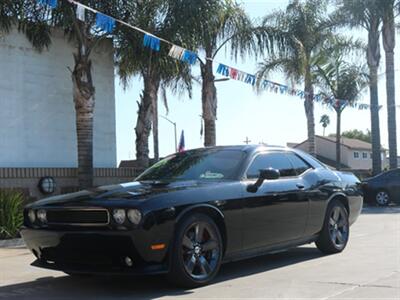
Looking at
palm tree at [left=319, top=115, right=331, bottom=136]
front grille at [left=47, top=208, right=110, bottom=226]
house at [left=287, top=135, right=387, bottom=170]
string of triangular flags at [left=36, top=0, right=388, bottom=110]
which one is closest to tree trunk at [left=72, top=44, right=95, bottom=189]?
string of triangular flags at [left=36, top=0, right=388, bottom=110]

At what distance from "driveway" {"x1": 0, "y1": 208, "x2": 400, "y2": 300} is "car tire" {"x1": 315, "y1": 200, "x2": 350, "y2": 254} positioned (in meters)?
0.14

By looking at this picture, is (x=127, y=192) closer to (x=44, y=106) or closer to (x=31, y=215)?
(x=31, y=215)

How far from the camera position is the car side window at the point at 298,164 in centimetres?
816

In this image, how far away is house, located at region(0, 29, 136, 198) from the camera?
13.9 m

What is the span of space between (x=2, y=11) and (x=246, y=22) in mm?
7495

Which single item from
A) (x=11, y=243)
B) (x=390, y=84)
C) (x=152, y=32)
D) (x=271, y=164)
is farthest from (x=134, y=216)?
(x=390, y=84)

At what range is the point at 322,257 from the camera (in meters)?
8.20

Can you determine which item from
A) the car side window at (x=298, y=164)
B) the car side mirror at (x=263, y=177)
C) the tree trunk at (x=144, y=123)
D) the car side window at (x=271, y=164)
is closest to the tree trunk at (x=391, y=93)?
the tree trunk at (x=144, y=123)

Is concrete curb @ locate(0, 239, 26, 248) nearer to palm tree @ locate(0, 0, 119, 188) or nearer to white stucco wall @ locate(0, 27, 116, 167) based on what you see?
palm tree @ locate(0, 0, 119, 188)

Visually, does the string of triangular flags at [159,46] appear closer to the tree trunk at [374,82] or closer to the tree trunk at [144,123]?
the tree trunk at [144,123]

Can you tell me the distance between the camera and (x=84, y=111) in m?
13.6

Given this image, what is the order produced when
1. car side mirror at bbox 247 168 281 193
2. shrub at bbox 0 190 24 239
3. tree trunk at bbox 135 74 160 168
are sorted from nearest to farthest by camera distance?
car side mirror at bbox 247 168 281 193
shrub at bbox 0 190 24 239
tree trunk at bbox 135 74 160 168

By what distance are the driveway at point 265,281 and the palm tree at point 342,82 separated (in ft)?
58.2

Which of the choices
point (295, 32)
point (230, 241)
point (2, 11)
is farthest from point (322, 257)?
point (295, 32)
